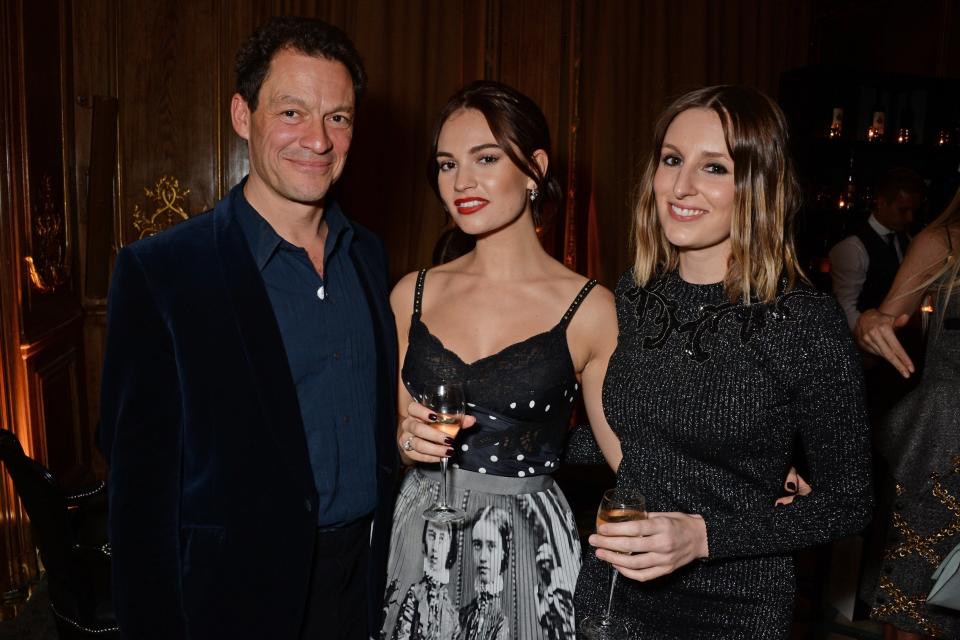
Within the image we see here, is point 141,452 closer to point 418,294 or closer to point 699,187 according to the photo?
point 418,294

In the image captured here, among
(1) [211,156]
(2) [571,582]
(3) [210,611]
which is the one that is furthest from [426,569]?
(1) [211,156]

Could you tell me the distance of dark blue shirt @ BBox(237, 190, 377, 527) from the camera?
6.00 ft

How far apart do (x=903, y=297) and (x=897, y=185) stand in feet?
9.37

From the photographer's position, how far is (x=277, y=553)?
→ 1729mm

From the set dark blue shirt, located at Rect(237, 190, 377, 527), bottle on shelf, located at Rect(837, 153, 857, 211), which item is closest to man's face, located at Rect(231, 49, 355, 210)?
dark blue shirt, located at Rect(237, 190, 377, 527)

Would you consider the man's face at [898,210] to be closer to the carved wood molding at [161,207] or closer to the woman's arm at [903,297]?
the woman's arm at [903,297]

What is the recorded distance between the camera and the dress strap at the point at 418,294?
90.0 inches

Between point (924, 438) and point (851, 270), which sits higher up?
point (851, 270)

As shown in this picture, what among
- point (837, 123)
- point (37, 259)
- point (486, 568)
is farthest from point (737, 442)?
point (837, 123)

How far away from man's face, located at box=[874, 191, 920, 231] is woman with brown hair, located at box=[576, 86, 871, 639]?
12.7 feet

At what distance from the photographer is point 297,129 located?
1.90 metres

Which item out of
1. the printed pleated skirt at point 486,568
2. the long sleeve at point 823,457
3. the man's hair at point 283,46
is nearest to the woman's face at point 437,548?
the printed pleated skirt at point 486,568

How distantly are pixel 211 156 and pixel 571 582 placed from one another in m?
3.95

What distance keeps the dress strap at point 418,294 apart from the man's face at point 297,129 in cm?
48
